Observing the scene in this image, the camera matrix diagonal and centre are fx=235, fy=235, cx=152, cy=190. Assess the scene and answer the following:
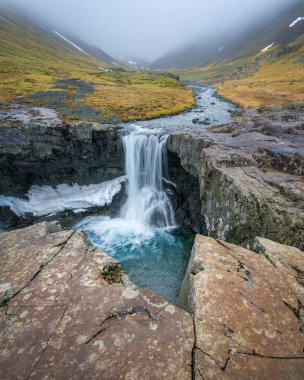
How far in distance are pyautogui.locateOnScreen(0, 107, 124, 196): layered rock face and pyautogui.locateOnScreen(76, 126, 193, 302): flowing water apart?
96.8 inches

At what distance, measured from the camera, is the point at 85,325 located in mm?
5105

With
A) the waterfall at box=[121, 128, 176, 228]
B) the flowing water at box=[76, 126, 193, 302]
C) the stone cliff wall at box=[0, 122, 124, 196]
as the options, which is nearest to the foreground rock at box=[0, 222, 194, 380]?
the flowing water at box=[76, 126, 193, 302]

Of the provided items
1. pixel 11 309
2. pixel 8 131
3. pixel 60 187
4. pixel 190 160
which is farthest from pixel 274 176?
pixel 8 131

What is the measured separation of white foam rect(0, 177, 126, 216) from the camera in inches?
1013

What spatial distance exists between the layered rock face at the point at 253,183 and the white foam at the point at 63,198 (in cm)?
1138

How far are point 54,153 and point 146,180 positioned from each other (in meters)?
10.7

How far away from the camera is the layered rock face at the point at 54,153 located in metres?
25.0

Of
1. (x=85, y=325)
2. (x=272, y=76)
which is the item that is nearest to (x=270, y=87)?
(x=272, y=76)

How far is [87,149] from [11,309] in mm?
23411

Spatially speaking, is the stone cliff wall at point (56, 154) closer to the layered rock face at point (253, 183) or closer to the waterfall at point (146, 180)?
the waterfall at point (146, 180)

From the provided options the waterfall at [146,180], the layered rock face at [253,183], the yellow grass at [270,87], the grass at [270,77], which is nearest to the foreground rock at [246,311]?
the layered rock face at [253,183]

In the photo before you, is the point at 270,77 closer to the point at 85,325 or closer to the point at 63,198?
the point at 63,198

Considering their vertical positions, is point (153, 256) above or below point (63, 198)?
below

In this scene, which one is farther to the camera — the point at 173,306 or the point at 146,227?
the point at 146,227
